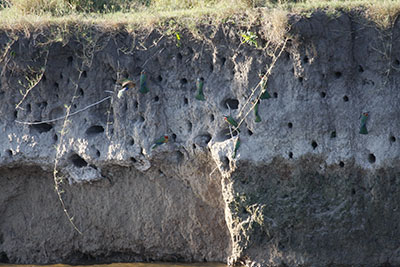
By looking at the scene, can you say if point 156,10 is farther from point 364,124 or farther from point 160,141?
point 364,124

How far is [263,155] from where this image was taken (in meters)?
5.91

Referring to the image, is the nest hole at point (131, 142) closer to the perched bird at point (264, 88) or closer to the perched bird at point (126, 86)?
the perched bird at point (126, 86)

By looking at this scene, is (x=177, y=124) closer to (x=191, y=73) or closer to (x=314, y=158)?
(x=191, y=73)

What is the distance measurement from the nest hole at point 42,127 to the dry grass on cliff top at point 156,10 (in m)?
0.93

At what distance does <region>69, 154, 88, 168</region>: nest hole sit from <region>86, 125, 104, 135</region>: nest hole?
0.25 metres

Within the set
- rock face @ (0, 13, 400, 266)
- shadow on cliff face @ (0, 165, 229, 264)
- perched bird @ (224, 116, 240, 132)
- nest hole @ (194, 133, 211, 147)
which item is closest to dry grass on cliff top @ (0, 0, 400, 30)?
rock face @ (0, 13, 400, 266)

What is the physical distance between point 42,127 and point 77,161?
0.49 m

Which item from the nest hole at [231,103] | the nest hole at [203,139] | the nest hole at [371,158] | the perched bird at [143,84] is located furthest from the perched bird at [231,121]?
the nest hole at [371,158]

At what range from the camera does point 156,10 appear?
7258mm

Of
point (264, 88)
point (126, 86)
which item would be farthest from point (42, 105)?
point (264, 88)

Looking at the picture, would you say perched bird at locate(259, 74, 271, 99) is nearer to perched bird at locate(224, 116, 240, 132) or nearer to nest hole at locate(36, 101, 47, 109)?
perched bird at locate(224, 116, 240, 132)

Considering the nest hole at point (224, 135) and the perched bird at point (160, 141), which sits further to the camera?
the perched bird at point (160, 141)

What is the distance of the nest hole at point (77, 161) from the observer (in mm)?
6480

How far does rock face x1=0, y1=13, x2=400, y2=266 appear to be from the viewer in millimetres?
5742
